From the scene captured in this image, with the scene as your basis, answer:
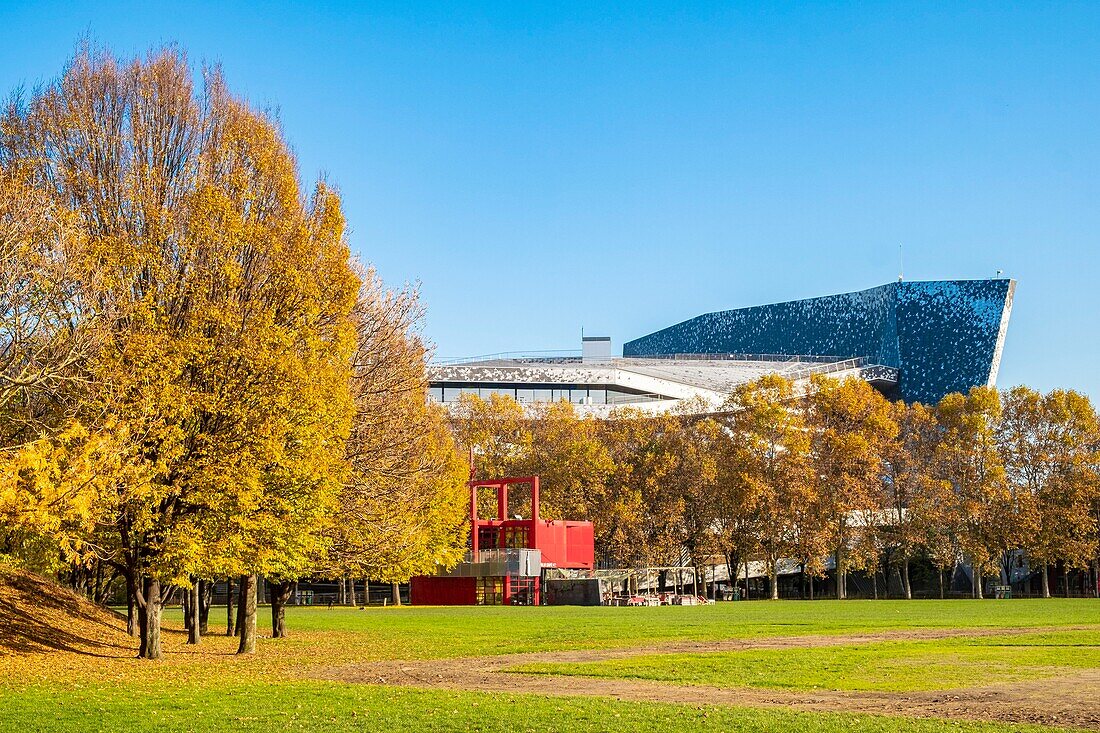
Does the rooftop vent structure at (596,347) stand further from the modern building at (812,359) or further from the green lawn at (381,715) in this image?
the green lawn at (381,715)

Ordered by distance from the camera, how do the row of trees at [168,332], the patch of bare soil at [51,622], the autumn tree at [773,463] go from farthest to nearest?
the autumn tree at [773,463] → the patch of bare soil at [51,622] → the row of trees at [168,332]

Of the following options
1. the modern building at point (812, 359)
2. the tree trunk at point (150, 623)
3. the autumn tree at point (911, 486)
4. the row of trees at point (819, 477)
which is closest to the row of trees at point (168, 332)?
the tree trunk at point (150, 623)

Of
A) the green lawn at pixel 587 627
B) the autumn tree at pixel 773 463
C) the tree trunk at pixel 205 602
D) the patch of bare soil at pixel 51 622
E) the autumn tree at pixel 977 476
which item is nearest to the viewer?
the patch of bare soil at pixel 51 622

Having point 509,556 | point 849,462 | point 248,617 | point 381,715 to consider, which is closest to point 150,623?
point 248,617

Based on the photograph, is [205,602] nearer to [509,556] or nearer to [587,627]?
[587,627]

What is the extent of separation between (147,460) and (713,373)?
100311 mm

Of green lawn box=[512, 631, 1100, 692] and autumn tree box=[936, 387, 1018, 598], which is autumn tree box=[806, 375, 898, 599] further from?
green lawn box=[512, 631, 1100, 692]

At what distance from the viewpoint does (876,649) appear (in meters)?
28.4

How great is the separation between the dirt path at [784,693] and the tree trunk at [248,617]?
5351 mm

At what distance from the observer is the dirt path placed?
54.4 feet

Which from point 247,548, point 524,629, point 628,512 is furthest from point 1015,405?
point 247,548

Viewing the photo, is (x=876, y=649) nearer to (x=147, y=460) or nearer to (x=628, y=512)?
(x=147, y=460)

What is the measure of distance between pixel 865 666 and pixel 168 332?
15.3 meters

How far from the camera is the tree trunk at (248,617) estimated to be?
30433 mm
